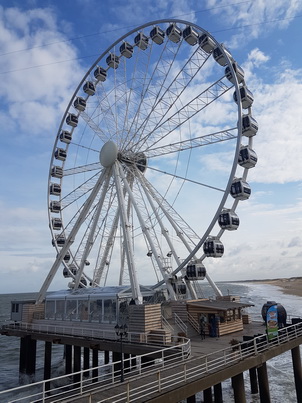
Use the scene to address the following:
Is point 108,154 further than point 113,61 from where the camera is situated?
No

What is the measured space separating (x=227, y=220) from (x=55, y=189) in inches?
914

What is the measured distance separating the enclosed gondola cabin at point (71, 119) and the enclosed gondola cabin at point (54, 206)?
928cm

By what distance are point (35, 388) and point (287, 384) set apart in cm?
2006

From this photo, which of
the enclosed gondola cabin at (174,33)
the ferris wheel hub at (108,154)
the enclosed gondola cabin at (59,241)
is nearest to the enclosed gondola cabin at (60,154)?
the ferris wheel hub at (108,154)

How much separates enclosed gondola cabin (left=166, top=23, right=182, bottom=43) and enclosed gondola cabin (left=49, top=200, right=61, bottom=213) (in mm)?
21886

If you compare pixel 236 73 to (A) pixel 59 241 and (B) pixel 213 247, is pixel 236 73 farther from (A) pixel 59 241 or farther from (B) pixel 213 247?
(A) pixel 59 241

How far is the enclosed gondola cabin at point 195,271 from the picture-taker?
1101 inches

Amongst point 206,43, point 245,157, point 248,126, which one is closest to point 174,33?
point 206,43

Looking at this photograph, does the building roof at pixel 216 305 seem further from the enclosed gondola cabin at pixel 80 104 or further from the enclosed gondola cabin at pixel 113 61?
the enclosed gondola cabin at pixel 113 61

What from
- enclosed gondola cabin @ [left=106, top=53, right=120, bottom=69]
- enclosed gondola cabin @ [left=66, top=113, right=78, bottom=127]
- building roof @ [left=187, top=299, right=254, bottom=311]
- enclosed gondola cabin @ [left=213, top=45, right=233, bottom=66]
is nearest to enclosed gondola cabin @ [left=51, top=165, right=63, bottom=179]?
enclosed gondola cabin @ [left=66, top=113, right=78, bottom=127]

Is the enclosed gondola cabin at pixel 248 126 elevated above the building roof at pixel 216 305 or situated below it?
above

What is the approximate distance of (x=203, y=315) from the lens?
25.6 meters

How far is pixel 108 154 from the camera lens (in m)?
35.6

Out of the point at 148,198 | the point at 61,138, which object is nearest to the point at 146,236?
the point at 148,198
